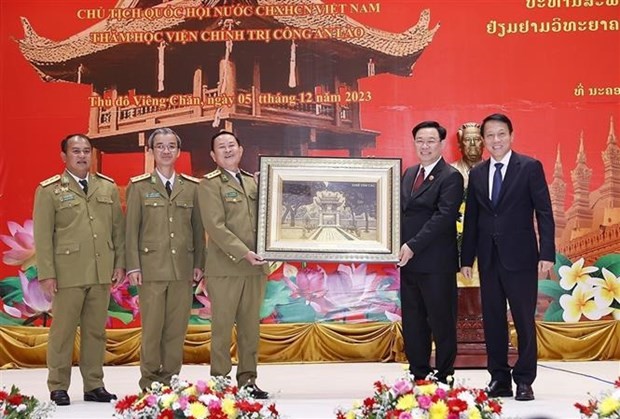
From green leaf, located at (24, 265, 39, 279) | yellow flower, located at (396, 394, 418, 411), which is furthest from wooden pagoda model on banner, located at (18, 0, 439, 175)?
yellow flower, located at (396, 394, 418, 411)

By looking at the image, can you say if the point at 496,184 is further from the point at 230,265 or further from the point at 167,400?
the point at 167,400

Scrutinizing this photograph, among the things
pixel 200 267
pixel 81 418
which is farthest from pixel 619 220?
pixel 81 418

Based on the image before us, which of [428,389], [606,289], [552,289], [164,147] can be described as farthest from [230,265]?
[606,289]

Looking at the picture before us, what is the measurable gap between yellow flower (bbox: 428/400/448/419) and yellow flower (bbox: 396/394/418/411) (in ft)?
0.22

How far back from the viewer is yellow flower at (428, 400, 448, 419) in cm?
214

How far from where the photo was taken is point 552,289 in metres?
5.80

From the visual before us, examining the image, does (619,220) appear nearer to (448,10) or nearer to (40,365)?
(448,10)

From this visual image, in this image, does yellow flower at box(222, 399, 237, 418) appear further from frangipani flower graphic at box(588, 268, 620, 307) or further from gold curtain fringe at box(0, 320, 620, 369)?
frangipani flower graphic at box(588, 268, 620, 307)

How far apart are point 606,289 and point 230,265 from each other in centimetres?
329

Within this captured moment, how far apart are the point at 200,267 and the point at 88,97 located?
2.52 meters

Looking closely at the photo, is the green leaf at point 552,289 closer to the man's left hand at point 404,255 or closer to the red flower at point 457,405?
the man's left hand at point 404,255

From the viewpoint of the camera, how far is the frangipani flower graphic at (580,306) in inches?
227

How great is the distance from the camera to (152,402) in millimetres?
2377

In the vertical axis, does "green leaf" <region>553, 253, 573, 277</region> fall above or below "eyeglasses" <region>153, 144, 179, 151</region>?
below
